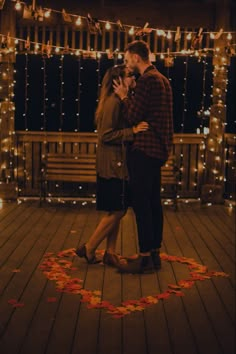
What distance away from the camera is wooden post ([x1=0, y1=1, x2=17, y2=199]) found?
323 inches

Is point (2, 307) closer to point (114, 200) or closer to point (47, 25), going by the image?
point (114, 200)

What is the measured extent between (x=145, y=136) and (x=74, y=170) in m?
3.76

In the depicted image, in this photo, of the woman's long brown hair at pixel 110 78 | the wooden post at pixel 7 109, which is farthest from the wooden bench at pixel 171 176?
the woman's long brown hair at pixel 110 78

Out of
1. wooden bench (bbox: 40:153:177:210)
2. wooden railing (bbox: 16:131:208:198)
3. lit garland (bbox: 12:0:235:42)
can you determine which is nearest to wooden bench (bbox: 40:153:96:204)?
wooden bench (bbox: 40:153:177:210)

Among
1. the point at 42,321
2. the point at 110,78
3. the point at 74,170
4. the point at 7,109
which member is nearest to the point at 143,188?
the point at 110,78

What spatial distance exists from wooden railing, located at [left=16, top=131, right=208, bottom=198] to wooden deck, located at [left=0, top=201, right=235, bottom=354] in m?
2.30

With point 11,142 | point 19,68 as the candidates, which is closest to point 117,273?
point 11,142

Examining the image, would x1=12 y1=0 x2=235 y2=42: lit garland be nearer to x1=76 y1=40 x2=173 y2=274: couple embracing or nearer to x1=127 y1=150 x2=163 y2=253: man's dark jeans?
x1=76 y1=40 x2=173 y2=274: couple embracing

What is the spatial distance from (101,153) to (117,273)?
0.95m

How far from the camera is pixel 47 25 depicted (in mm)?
8422

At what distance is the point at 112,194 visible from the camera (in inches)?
191

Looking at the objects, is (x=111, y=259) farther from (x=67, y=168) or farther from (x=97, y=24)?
(x=67, y=168)

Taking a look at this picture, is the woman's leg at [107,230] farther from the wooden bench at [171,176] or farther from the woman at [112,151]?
the wooden bench at [171,176]

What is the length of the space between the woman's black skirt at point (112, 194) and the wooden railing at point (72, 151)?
13.0 ft
